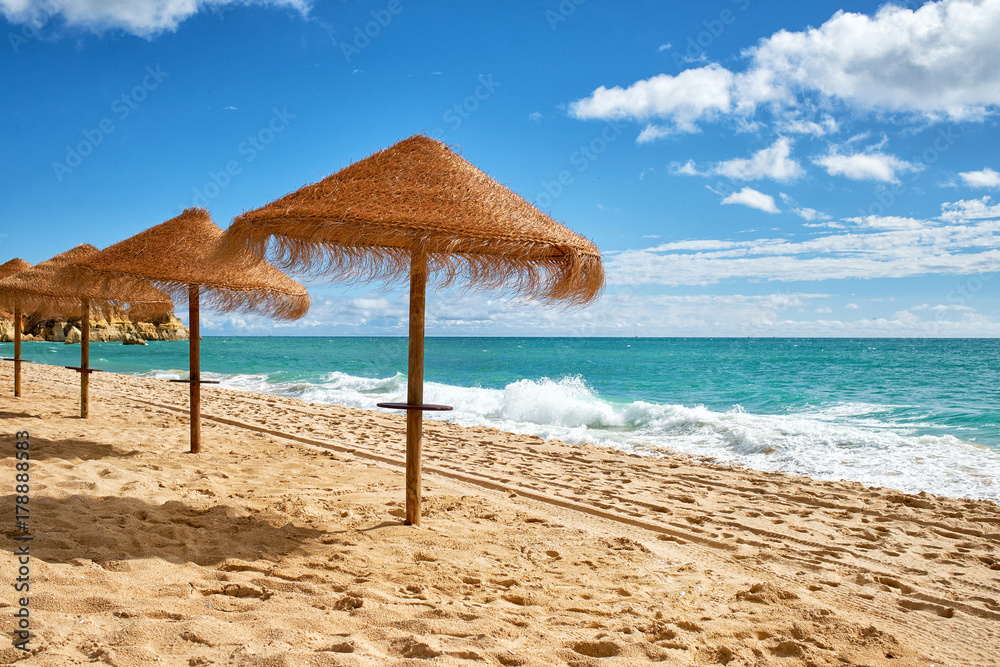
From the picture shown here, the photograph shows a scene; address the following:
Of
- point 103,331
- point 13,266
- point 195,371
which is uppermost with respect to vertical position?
point 13,266

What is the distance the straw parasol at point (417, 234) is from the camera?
3281mm

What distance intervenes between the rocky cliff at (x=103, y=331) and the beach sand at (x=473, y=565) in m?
48.3

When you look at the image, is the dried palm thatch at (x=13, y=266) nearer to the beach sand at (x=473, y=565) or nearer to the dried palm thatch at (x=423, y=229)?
the beach sand at (x=473, y=565)

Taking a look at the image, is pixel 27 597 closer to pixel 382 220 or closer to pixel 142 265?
pixel 382 220

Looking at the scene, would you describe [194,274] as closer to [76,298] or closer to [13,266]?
[76,298]

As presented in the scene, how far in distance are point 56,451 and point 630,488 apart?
5.49 metres

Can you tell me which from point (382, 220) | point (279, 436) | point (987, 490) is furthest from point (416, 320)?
point (987, 490)

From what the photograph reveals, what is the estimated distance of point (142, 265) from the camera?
5582 mm

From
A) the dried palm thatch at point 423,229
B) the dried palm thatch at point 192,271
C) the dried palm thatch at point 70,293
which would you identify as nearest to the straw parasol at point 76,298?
the dried palm thatch at point 70,293

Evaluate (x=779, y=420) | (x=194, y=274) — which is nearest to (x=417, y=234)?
(x=194, y=274)

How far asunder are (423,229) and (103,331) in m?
64.6

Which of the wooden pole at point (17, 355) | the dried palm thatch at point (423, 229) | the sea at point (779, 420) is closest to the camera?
the dried palm thatch at point (423, 229)

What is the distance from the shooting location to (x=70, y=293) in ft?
23.9

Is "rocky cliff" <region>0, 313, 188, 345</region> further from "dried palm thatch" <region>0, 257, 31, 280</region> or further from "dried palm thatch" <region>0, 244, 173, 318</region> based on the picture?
"dried palm thatch" <region>0, 244, 173, 318</region>
